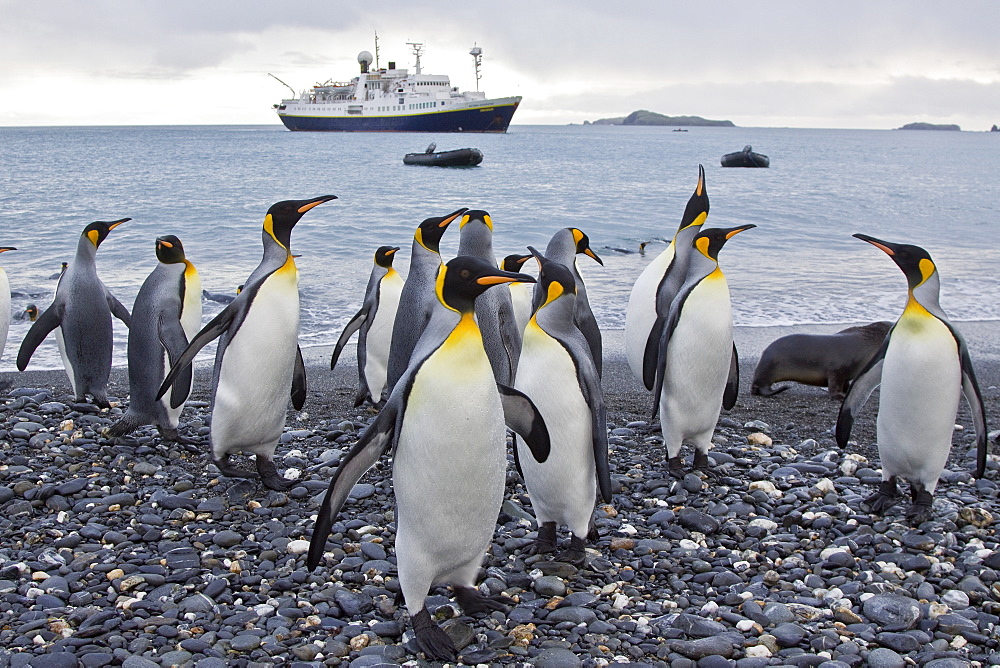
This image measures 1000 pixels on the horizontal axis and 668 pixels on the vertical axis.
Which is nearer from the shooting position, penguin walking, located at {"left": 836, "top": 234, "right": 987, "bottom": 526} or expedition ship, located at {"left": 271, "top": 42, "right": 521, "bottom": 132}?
penguin walking, located at {"left": 836, "top": 234, "right": 987, "bottom": 526}

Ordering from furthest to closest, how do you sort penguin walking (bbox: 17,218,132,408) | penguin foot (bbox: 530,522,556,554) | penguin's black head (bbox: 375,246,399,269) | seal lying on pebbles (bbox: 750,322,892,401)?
1. seal lying on pebbles (bbox: 750,322,892,401)
2. penguin's black head (bbox: 375,246,399,269)
3. penguin walking (bbox: 17,218,132,408)
4. penguin foot (bbox: 530,522,556,554)

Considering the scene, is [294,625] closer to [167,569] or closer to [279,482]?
[167,569]

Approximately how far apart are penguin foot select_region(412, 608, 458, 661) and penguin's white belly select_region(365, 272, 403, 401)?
3.01 meters

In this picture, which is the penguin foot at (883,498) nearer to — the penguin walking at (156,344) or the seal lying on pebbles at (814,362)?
the seal lying on pebbles at (814,362)

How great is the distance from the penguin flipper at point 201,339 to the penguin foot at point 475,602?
1.67 m

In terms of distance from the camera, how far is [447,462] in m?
2.67

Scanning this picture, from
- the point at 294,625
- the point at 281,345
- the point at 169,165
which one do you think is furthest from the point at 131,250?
the point at 169,165

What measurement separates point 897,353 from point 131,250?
42.4 feet

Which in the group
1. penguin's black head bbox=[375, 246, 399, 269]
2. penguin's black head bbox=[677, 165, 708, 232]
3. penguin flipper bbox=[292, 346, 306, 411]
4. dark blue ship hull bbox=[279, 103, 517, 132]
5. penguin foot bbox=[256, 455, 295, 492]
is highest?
dark blue ship hull bbox=[279, 103, 517, 132]

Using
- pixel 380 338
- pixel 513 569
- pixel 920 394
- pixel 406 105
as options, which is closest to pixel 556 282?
pixel 513 569

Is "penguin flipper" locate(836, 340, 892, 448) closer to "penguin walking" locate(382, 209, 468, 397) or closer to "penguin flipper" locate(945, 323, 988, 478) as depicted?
"penguin flipper" locate(945, 323, 988, 478)

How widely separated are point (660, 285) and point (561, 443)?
91.9 inches

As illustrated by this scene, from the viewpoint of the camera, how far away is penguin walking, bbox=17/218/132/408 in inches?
205

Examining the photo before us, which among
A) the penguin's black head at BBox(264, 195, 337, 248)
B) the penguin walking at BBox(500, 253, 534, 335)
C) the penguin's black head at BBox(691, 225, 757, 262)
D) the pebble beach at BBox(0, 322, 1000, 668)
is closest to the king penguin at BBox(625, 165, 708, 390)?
the penguin's black head at BBox(691, 225, 757, 262)
